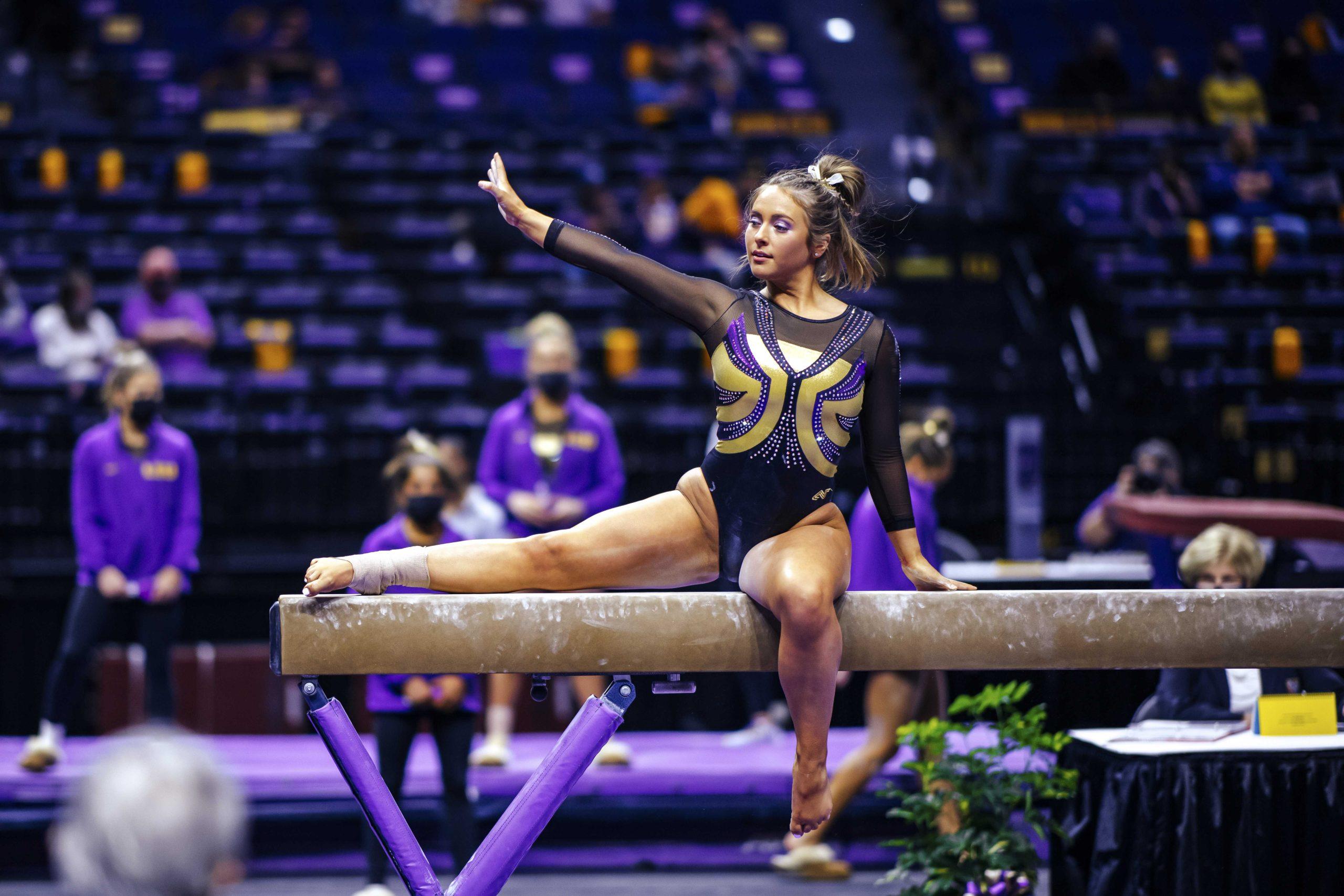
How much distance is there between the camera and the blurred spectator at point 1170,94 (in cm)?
1142

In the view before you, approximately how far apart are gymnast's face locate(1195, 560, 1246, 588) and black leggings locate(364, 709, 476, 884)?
7.30 feet

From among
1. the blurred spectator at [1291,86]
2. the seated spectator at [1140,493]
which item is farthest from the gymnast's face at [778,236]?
the blurred spectator at [1291,86]

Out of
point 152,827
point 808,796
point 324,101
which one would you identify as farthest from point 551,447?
point 324,101

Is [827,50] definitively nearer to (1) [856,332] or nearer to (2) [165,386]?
(2) [165,386]

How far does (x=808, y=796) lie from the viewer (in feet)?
8.66

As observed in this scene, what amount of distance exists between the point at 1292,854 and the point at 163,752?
3225mm

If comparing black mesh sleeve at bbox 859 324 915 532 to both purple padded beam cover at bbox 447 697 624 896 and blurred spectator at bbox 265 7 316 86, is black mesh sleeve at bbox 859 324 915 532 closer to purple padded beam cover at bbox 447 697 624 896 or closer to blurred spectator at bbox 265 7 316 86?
purple padded beam cover at bbox 447 697 624 896

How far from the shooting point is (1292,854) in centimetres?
362

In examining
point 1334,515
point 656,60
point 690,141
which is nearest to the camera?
point 1334,515

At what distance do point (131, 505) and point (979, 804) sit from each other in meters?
3.23

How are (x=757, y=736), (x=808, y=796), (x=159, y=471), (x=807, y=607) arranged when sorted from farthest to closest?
(x=757, y=736), (x=159, y=471), (x=808, y=796), (x=807, y=607)

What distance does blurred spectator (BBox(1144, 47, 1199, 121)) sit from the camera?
11422 millimetres

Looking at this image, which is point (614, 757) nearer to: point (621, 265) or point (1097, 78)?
point (621, 265)

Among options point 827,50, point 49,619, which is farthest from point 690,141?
point 49,619
